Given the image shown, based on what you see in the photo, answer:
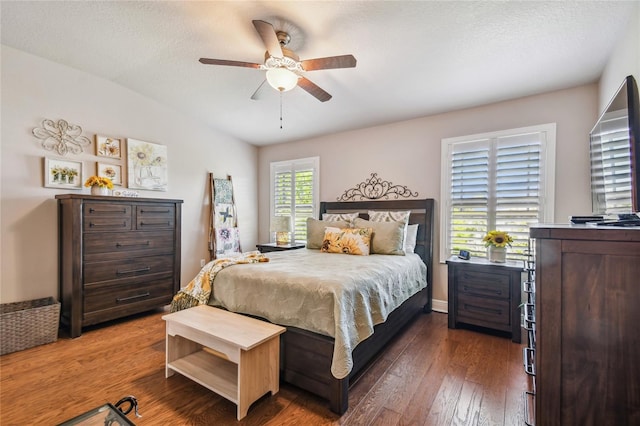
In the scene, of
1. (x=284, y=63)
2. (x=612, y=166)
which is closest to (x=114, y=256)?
(x=284, y=63)

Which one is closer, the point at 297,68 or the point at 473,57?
the point at 297,68

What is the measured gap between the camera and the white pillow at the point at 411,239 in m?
3.50

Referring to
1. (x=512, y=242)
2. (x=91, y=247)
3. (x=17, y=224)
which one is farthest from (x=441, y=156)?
(x=17, y=224)

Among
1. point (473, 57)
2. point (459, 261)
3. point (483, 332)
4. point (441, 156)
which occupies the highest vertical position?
point (473, 57)

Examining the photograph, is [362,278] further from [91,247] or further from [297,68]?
[91,247]

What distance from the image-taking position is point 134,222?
3312 mm

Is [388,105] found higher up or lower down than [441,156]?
higher up

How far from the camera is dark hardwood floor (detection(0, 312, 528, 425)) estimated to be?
5.66ft

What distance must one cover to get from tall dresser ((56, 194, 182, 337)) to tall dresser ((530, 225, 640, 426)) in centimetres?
372

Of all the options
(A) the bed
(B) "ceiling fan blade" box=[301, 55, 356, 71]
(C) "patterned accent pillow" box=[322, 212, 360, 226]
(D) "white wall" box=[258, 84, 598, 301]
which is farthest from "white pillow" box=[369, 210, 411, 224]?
(B) "ceiling fan blade" box=[301, 55, 356, 71]

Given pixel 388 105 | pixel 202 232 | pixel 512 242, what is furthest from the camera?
pixel 202 232

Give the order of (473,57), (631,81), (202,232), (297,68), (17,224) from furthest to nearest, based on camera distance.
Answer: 1. (202,232)
2. (17,224)
3. (473,57)
4. (297,68)
5. (631,81)

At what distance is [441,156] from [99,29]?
3836 millimetres

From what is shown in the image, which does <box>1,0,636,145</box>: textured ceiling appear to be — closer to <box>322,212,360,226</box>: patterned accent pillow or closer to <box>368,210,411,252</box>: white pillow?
<box>368,210,411,252</box>: white pillow
